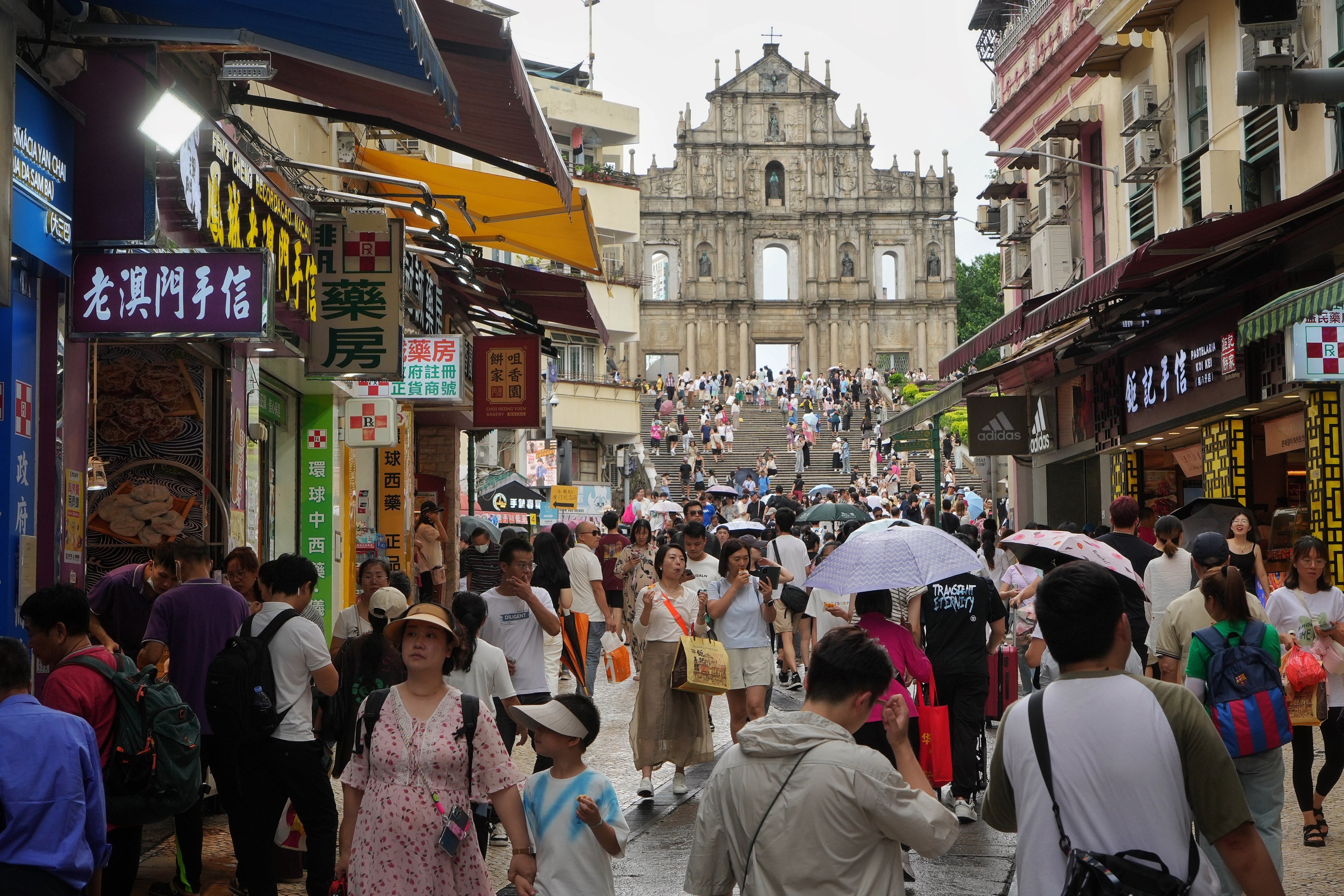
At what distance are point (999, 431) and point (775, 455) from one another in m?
27.5

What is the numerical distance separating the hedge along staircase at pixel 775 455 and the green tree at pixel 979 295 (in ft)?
73.8

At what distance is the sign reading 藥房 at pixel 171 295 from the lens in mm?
7129

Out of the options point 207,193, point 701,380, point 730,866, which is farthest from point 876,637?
point 701,380

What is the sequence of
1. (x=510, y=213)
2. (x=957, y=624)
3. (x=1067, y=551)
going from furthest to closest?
(x=510, y=213) < (x=957, y=624) < (x=1067, y=551)

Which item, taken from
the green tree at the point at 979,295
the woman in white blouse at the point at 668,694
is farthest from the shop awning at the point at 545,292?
the green tree at the point at 979,295

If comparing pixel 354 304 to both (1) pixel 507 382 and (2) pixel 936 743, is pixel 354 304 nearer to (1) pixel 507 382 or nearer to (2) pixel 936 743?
(2) pixel 936 743

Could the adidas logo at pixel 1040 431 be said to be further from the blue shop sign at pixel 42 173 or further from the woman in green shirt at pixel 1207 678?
the blue shop sign at pixel 42 173

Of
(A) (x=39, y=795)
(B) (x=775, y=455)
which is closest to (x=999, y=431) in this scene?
(A) (x=39, y=795)

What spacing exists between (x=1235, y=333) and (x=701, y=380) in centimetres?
4583

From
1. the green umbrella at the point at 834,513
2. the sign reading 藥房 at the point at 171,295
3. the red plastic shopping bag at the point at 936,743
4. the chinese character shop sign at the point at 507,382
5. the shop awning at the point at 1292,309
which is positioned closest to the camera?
the red plastic shopping bag at the point at 936,743

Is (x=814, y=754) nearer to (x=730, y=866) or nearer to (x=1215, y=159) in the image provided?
(x=730, y=866)

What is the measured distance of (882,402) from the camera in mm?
56688

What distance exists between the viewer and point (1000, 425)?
24281 mm

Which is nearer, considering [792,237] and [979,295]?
[792,237]
